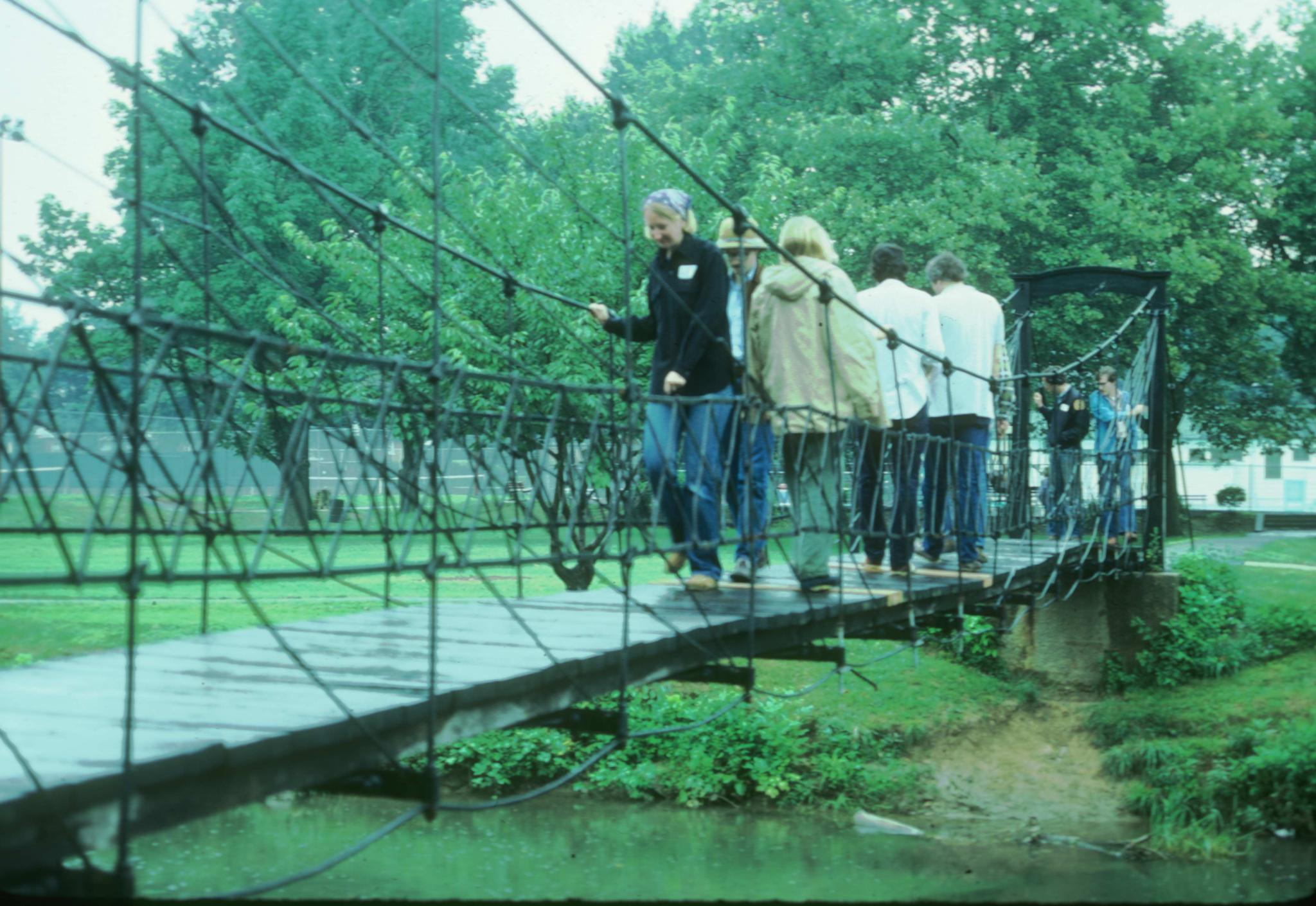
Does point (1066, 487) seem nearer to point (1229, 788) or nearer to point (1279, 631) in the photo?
point (1229, 788)

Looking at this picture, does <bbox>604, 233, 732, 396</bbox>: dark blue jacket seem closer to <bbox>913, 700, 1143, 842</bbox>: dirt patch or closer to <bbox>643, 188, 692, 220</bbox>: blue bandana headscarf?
<bbox>643, 188, 692, 220</bbox>: blue bandana headscarf

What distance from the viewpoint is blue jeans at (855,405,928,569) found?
16.8 ft

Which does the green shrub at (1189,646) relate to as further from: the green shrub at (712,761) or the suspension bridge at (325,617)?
the suspension bridge at (325,617)

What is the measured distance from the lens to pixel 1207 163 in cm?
1620

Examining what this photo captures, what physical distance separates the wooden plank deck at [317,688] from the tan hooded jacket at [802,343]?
0.60 m

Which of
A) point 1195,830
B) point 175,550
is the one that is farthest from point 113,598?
point 175,550

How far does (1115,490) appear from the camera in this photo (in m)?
9.42

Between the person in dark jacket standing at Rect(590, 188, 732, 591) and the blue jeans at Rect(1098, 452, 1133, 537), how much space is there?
16.9 ft

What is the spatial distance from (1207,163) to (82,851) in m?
16.0

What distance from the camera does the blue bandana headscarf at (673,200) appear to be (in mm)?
4086

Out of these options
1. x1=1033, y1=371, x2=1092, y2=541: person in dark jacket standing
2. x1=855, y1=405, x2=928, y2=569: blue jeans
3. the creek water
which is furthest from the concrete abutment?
x1=855, y1=405, x2=928, y2=569: blue jeans

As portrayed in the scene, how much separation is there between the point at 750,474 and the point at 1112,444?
5.81m

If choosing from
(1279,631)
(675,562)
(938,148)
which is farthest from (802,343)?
(938,148)

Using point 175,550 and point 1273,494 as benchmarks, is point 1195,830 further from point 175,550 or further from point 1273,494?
point 1273,494
